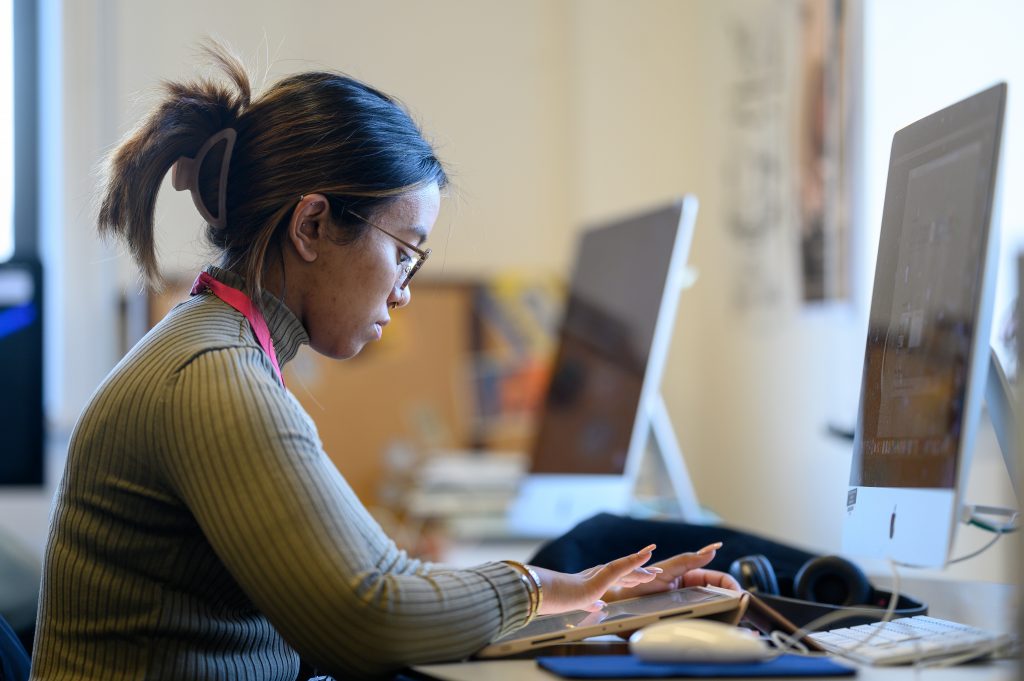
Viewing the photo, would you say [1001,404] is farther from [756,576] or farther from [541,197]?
[541,197]

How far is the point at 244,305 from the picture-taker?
3.34 ft

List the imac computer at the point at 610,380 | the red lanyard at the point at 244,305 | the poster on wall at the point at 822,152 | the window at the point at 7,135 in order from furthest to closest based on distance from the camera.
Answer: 1. the window at the point at 7,135
2. the poster on wall at the point at 822,152
3. the imac computer at the point at 610,380
4. the red lanyard at the point at 244,305

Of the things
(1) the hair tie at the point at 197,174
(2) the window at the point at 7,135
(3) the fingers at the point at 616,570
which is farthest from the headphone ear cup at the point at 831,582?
(2) the window at the point at 7,135

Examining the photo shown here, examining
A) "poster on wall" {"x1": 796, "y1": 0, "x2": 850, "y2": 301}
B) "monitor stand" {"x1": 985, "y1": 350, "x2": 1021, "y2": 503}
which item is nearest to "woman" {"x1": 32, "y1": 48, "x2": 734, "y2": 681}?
"monitor stand" {"x1": 985, "y1": 350, "x2": 1021, "y2": 503}

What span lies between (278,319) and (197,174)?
0.16m

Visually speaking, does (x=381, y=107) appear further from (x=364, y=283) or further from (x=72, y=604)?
(x=72, y=604)

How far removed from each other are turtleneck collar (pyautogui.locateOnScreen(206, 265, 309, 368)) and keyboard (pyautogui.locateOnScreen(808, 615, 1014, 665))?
0.54m

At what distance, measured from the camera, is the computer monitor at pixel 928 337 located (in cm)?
81

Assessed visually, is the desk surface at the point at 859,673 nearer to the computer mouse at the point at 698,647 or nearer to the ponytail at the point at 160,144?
the computer mouse at the point at 698,647

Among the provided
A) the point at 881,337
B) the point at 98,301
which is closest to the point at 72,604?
the point at 881,337

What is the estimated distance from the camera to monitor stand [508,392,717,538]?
6.89 ft

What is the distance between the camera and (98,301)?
2.97 meters

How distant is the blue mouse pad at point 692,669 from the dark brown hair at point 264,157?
0.46m

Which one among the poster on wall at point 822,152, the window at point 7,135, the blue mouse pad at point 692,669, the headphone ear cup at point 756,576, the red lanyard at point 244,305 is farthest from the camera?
the window at point 7,135
